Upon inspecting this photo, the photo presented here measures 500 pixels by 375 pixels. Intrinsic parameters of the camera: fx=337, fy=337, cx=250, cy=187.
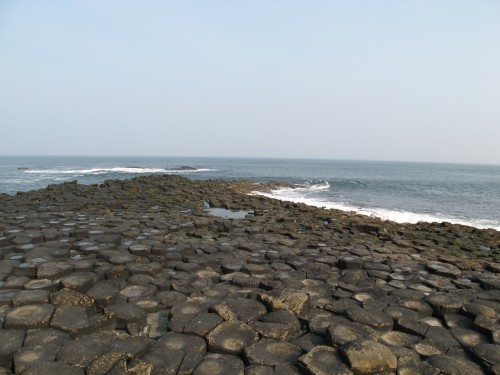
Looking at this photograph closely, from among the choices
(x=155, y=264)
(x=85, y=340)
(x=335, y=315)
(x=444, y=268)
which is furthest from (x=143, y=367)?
(x=444, y=268)

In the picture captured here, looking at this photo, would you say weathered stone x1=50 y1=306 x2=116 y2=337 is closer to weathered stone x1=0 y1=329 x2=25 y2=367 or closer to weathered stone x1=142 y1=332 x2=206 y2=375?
weathered stone x1=0 y1=329 x2=25 y2=367

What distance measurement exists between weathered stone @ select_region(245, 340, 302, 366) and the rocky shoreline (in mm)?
17

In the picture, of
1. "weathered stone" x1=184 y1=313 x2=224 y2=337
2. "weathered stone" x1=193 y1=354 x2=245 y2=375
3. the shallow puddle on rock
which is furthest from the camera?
the shallow puddle on rock

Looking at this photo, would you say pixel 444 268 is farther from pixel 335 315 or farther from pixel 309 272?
pixel 335 315

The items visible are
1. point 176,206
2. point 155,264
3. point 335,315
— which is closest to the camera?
point 335,315

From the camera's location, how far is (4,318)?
13.7ft

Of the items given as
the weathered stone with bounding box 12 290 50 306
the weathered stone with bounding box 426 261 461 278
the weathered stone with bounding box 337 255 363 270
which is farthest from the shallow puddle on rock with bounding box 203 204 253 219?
the weathered stone with bounding box 12 290 50 306

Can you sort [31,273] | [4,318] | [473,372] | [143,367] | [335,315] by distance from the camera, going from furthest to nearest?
1. [31,273]
2. [335,315]
3. [4,318]
4. [473,372]
5. [143,367]

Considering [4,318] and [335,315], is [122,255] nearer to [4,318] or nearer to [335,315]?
[4,318]

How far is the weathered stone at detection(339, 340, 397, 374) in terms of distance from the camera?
3.41m

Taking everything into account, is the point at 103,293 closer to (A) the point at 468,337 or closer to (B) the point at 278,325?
(B) the point at 278,325

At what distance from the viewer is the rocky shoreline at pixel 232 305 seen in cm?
361

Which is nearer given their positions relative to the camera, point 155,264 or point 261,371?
point 261,371

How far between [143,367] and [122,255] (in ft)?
12.9
